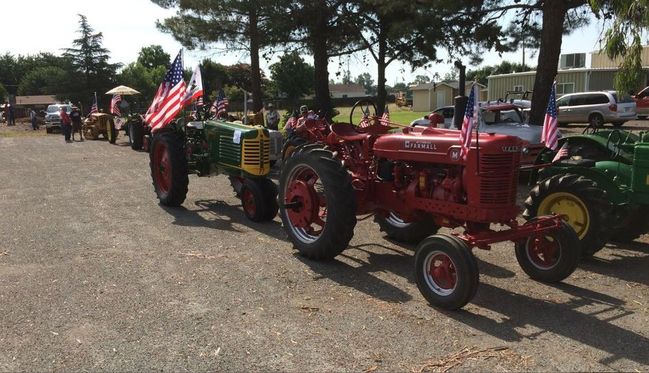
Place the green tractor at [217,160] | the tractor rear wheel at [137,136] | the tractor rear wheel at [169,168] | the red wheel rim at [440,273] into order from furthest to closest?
the tractor rear wheel at [137,136]
the tractor rear wheel at [169,168]
the green tractor at [217,160]
the red wheel rim at [440,273]

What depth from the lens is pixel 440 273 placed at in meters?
4.59

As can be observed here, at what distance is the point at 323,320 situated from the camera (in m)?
4.38

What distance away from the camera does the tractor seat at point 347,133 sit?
635cm

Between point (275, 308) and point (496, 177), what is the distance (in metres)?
2.14

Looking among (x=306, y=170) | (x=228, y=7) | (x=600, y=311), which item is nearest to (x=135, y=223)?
(x=306, y=170)

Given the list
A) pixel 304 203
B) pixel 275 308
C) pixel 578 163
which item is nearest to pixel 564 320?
pixel 275 308

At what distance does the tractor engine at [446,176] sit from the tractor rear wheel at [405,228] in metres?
0.82

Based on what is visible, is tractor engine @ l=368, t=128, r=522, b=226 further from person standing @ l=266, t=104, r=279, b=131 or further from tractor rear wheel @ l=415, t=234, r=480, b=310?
person standing @ l=266, t=104, r=279, b=131

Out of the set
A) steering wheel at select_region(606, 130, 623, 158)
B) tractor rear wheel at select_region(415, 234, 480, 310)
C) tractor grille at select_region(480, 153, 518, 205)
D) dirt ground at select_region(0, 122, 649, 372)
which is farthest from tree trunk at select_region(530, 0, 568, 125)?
tractor rear wheel at select_region(415, 234, 480, 310)

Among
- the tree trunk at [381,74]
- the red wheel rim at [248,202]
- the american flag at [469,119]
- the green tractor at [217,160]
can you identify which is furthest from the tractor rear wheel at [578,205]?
the tree trunk at [381,74]

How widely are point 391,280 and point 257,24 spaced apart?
49.1 feet

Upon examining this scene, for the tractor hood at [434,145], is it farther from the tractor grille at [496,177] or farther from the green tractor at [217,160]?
the green tractor at [217,160]

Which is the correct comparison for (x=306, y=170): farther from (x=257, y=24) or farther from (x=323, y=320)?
(x=257, y=24)

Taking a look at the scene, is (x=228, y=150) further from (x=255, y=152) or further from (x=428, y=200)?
(x=428, y=200)
